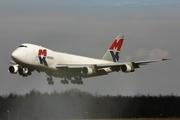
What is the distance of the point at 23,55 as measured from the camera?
104 m

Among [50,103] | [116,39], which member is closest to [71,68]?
[50,103]

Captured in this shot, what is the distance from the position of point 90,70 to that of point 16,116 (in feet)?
56.4

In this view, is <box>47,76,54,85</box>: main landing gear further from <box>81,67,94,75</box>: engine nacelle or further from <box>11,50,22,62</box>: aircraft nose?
<box>11,50,22,62</box>: aircraft nose

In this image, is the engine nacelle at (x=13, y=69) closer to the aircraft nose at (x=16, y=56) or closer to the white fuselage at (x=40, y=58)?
the white fuselage at (x=40, y=58)

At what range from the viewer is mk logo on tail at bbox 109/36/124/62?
409 ft

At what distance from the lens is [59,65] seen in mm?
107750

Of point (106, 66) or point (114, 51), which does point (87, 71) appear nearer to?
point (106, 66)

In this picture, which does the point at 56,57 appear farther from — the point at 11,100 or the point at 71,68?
the point at 11,100

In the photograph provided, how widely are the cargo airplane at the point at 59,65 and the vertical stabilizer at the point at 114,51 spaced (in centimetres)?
745

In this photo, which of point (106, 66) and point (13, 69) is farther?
point (106, 66)

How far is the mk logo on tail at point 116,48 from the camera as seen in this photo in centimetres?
12475

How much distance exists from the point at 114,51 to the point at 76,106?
12.9 meters

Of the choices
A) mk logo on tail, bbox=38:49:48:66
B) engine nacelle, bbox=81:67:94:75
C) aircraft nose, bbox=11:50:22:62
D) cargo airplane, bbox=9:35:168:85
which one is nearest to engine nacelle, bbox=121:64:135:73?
cargo airplane, bbox=9:35:168:85

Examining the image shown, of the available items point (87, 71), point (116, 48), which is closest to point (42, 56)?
point (87, 71)
